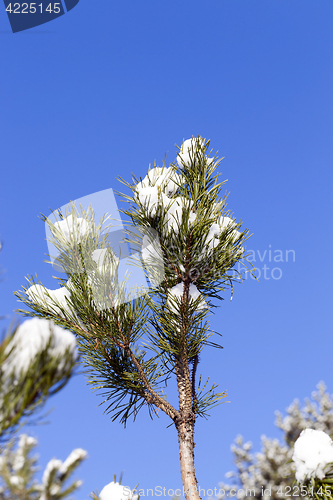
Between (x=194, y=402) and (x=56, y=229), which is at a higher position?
(x=56, y=229)

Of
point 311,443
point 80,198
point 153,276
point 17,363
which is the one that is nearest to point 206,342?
point 153,276

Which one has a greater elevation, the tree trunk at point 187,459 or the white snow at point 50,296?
the white snow at point 50,296

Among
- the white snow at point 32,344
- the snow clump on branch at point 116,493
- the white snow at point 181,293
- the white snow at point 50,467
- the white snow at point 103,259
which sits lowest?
the snow clump on branch at point 116,493

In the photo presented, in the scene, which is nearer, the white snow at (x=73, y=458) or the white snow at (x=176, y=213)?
the white snow at (x=73, y=458)

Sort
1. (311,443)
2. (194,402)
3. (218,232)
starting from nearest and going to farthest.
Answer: (311,443)
(194,402)
(218,232)

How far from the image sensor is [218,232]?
3215mm

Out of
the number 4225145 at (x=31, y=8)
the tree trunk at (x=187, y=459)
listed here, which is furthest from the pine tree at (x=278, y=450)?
the number 4225145 at (x=31, y=8)

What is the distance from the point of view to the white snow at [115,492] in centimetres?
216

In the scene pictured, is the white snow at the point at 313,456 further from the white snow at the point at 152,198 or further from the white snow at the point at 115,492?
the white snow at the point at 152,198

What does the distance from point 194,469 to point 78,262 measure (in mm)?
1798

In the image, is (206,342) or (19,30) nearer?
(206,342)

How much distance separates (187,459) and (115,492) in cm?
63

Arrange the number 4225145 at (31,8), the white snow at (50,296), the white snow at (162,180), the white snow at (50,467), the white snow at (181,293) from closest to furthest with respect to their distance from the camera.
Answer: the white snow at (50,467) → the white snow at (181,293) → the white snow at (50,296) → the white snow at (162,180) → the number 4225145 at (31,8)

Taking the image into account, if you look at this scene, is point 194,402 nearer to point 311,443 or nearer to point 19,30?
point 311,443
